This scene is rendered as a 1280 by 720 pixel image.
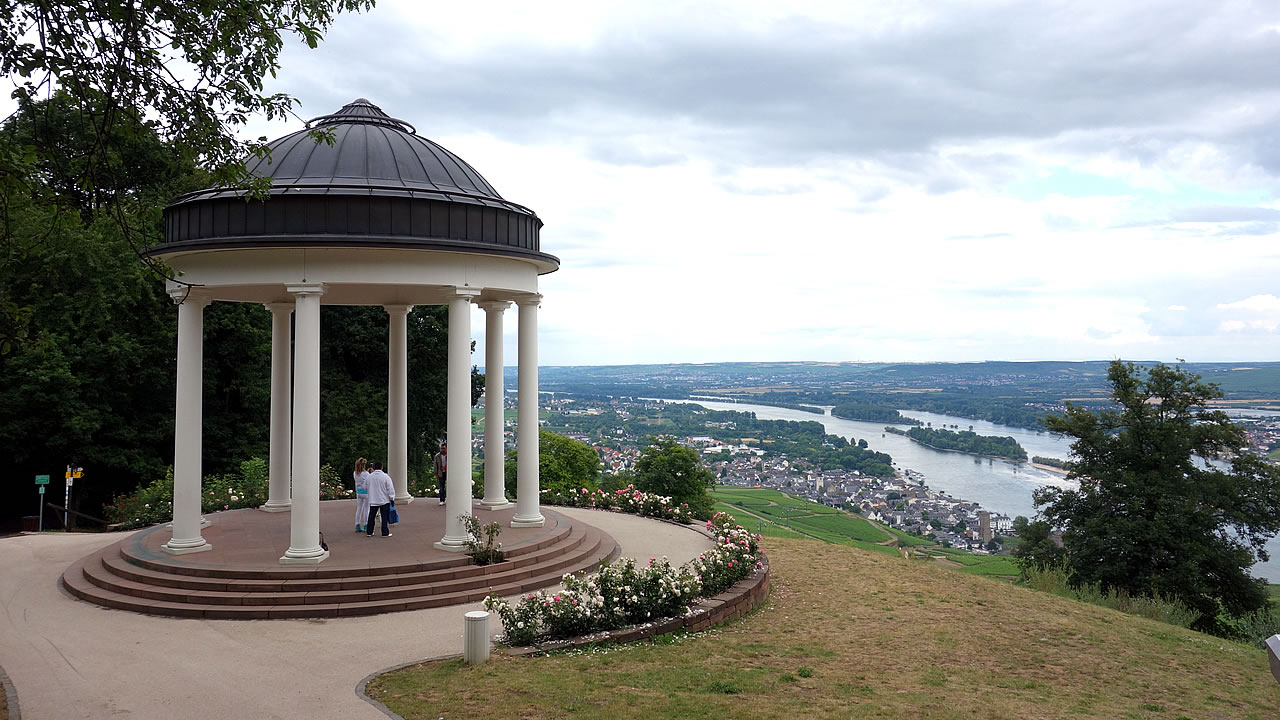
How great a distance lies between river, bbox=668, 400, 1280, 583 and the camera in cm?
7644

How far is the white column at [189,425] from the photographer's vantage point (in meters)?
16.5

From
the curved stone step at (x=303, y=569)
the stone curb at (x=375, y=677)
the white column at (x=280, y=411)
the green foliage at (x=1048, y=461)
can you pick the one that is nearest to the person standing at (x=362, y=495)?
the curved stone step at (x=303, y=569)

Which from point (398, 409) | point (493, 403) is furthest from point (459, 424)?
point (398, 409)

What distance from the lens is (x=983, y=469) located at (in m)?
107

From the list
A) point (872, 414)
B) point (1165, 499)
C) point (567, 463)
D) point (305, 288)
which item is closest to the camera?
point (305, 288)

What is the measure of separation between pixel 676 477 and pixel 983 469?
88962 millimetres

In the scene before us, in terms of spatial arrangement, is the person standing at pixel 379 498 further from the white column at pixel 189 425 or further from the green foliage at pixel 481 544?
the white column at pixel 189 425

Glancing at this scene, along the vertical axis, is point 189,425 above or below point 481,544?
above

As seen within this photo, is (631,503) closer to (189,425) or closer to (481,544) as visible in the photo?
(481,544)

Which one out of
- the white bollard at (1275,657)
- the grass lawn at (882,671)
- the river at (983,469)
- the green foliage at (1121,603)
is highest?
the white bollard at (1275,657)

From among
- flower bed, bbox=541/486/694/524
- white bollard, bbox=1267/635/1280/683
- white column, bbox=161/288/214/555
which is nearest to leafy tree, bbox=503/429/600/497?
flower bed, bbox=541/486/694/524

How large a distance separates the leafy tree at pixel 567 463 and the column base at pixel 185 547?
22.2 m

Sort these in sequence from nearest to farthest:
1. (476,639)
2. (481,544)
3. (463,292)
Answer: (476,639)
(481,544)
(463,292)

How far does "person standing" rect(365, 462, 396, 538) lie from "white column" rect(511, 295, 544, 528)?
9.51ft
